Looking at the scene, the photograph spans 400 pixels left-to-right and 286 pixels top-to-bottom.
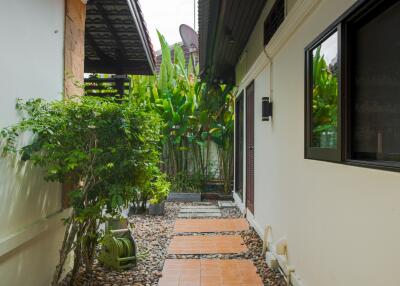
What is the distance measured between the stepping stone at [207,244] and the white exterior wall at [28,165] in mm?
1599

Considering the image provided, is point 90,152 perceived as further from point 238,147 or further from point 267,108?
point 238,147

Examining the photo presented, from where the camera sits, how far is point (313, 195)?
8.57 ft

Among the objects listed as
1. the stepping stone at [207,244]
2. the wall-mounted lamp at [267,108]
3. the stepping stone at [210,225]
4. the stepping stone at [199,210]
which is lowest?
the stepping stone at [207,244]

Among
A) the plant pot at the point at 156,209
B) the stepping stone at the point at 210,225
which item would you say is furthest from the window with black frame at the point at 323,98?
the plant pot at the point at 156,209

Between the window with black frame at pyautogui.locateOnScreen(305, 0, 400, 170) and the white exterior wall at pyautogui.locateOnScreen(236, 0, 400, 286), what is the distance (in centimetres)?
10

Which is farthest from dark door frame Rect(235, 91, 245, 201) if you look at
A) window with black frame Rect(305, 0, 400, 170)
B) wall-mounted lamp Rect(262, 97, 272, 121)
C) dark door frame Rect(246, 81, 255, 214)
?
window with black frame Rect(305, 0, 400, 170)

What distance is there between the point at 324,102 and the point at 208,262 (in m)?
2.25

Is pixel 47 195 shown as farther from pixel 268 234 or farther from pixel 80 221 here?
pixel 268 234

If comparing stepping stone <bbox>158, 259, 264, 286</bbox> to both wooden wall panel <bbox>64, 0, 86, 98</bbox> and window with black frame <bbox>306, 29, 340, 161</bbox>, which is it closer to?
window with black frame <bbox>306, 29, 340, 161</bbox>

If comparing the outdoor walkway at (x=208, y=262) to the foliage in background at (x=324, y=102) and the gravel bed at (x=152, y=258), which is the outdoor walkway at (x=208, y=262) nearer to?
the gravel bed at (x=152, y=258)

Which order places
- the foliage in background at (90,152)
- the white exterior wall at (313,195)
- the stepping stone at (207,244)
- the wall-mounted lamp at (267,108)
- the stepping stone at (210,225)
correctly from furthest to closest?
1. the stepping stone at (210,225)
2. the stepping stone at (207,244)
3. the wall-mounted lamp at (267,108)
4. the foliage in background at (90,152)
5. the white exterior wall at (313,195)

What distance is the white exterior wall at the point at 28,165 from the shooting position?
2284mm

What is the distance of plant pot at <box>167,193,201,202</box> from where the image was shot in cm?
797

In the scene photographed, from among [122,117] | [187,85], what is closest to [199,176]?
→ [187,85]
